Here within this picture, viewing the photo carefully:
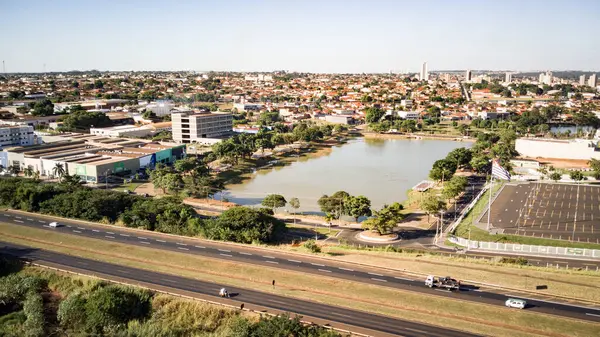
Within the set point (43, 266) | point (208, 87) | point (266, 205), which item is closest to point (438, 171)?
point (266, 205)

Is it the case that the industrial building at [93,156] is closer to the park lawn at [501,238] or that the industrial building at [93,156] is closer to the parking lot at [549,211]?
the park lawn at [501,238]

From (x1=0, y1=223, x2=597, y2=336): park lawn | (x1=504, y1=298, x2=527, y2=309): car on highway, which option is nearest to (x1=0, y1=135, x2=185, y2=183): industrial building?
(x1=0, y1=223, x2=597, y2=336): park lawn

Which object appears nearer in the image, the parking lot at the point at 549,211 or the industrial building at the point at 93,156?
the parking lot at the point at 549,211

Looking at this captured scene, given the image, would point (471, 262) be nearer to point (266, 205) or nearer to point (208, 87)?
point (266, 205)

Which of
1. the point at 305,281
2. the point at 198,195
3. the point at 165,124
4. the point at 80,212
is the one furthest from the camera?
the point at 165,124

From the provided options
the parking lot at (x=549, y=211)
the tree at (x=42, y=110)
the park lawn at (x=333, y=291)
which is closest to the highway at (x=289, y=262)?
the park lawn at (x=333, y=291)

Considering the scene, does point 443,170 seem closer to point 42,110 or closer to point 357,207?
point 357,207

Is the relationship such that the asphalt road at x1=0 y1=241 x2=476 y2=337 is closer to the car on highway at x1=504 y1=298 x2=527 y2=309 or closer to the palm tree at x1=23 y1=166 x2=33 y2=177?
the car on highway at x1=504 y1=298 x2=527 y2=309
